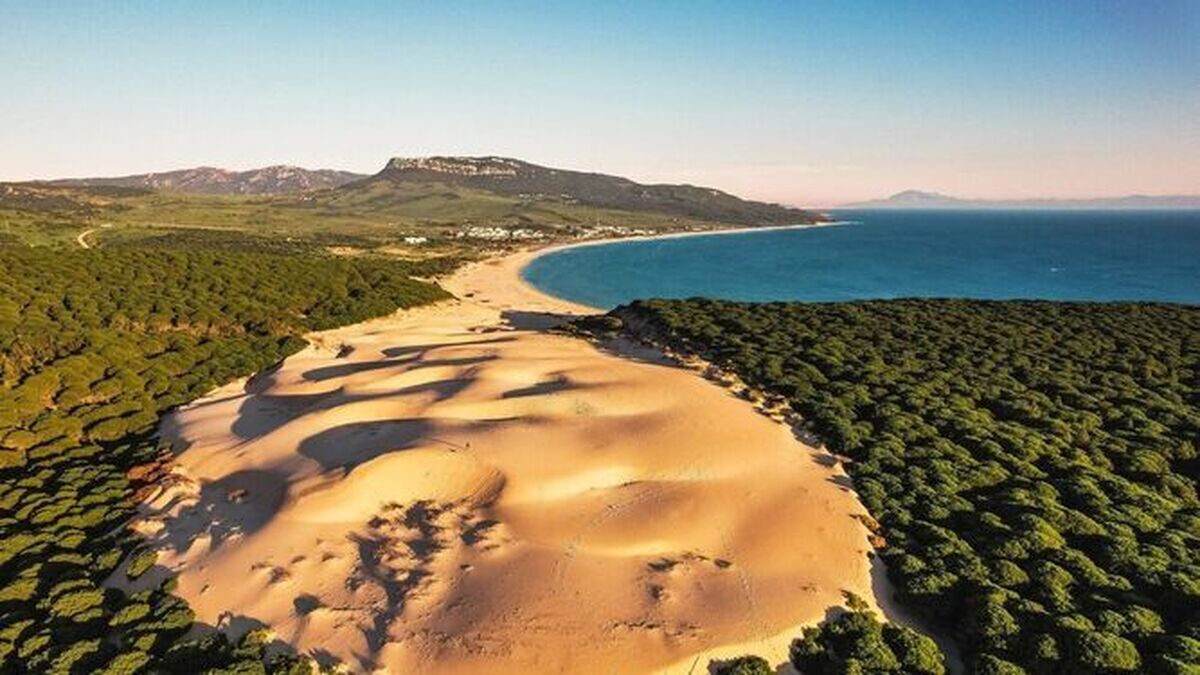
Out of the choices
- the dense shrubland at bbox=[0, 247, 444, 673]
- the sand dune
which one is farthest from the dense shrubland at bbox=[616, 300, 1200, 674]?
the dense shrubland at bbox=[0, 247, 444, 673]

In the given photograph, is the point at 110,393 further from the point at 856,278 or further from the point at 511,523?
the point at 856,278

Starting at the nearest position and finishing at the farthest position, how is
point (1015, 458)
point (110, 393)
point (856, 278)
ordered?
1. point (1015, 458)
2. point (110, 393)
3. point (856, 278)

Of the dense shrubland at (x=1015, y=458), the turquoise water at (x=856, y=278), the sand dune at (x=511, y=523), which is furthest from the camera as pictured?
the turquoise water at (x=856, y=278)

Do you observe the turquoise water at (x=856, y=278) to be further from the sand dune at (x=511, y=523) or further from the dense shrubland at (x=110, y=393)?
the sand dune at (x=511, y=523)

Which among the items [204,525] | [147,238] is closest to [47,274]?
[204,525]

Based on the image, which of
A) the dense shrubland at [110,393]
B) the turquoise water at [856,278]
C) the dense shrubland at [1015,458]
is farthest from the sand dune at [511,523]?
the turquoise water at [856,278]

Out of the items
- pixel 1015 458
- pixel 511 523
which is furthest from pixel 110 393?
pixel 1015 458

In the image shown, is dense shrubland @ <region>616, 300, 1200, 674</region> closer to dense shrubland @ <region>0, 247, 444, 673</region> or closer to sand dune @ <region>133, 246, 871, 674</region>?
sand dune @ <region>133, 246, 871, 674</region>
